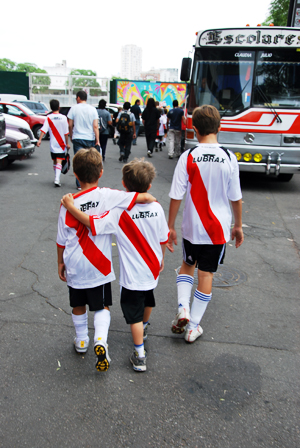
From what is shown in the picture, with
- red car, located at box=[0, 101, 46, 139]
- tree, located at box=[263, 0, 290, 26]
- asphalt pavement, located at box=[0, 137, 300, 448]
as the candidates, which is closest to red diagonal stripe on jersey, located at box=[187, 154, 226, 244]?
asphalt pavement, located at box=[0, 137, 300, 448]

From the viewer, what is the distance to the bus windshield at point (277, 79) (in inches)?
339

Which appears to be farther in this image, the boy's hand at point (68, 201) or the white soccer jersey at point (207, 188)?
the white soccer jersey at point (207, 188)

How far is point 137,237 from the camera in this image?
9.23ft

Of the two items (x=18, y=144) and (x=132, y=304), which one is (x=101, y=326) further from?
(x=18, y=144)

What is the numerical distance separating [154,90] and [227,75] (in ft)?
81.6

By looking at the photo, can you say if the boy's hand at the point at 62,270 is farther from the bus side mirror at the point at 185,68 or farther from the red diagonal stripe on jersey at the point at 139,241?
the bus side mirror at the point at 185,68

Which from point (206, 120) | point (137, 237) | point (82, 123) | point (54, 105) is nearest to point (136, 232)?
point (137, 237)

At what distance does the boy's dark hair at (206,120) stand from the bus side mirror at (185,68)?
6.30 meters

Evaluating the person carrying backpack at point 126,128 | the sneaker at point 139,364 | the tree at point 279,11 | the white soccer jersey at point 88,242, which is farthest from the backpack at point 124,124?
the tree at point 279,11

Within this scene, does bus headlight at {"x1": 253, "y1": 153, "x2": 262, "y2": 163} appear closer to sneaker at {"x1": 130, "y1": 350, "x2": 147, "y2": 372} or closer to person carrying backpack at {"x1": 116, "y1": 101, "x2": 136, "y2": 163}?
person carrying backpack at {"x1": 116, "y1": 101, "x2": 136, "y2": 163}

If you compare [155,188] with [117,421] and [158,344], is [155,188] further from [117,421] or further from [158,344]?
[117,421]

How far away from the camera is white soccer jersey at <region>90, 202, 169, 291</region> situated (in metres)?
2.78

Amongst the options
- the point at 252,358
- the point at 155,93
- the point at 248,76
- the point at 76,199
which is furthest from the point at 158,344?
the point at 155,93

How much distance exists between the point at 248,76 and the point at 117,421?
7968mm
